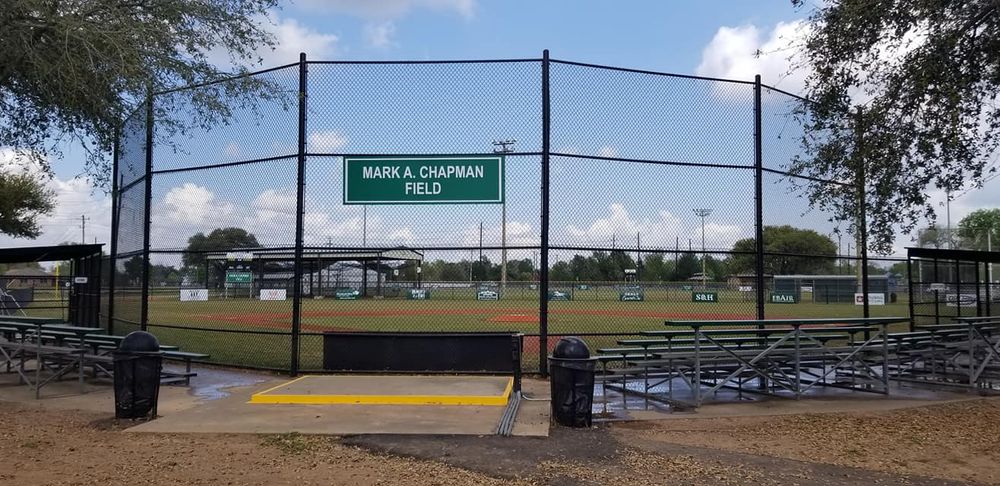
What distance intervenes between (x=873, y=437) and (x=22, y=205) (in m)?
41.6

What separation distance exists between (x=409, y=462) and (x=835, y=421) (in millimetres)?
4897

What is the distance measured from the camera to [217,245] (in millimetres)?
11383

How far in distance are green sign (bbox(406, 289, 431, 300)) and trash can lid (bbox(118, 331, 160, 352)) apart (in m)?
6.47

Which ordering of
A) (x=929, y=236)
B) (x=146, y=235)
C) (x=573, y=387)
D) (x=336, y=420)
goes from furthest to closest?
(x=929, y=236)
(x=146, y=235)
(x=336, y=420)
(x=573, y=387)

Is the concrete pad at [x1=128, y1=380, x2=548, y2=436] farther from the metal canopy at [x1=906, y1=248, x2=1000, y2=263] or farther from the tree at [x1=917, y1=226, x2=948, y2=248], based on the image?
the metal canopy at [x1=906, y1=248, x2=1000, y2=263]

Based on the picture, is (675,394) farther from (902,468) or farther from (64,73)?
(64,73)

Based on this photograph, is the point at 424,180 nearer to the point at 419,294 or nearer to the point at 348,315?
the point at 419,294

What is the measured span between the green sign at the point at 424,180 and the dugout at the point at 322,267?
86 cm

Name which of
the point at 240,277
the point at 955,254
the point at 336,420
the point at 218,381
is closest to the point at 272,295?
the point at 240,277

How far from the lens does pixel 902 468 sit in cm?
577

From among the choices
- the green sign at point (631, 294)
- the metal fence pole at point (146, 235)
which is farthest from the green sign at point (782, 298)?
the metal fence pole at point (146, 235)

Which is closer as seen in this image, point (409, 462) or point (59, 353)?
point (409, 462)

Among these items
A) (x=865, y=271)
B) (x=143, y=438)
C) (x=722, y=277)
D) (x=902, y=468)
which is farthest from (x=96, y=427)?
(x=865, y=271)

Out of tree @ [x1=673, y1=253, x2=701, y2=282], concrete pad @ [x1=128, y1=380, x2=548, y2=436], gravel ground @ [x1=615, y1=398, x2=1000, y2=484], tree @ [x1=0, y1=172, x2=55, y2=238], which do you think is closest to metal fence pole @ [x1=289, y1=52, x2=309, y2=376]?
concrete pad @ [x1=128, y1=380, x2=548, y2=436]
